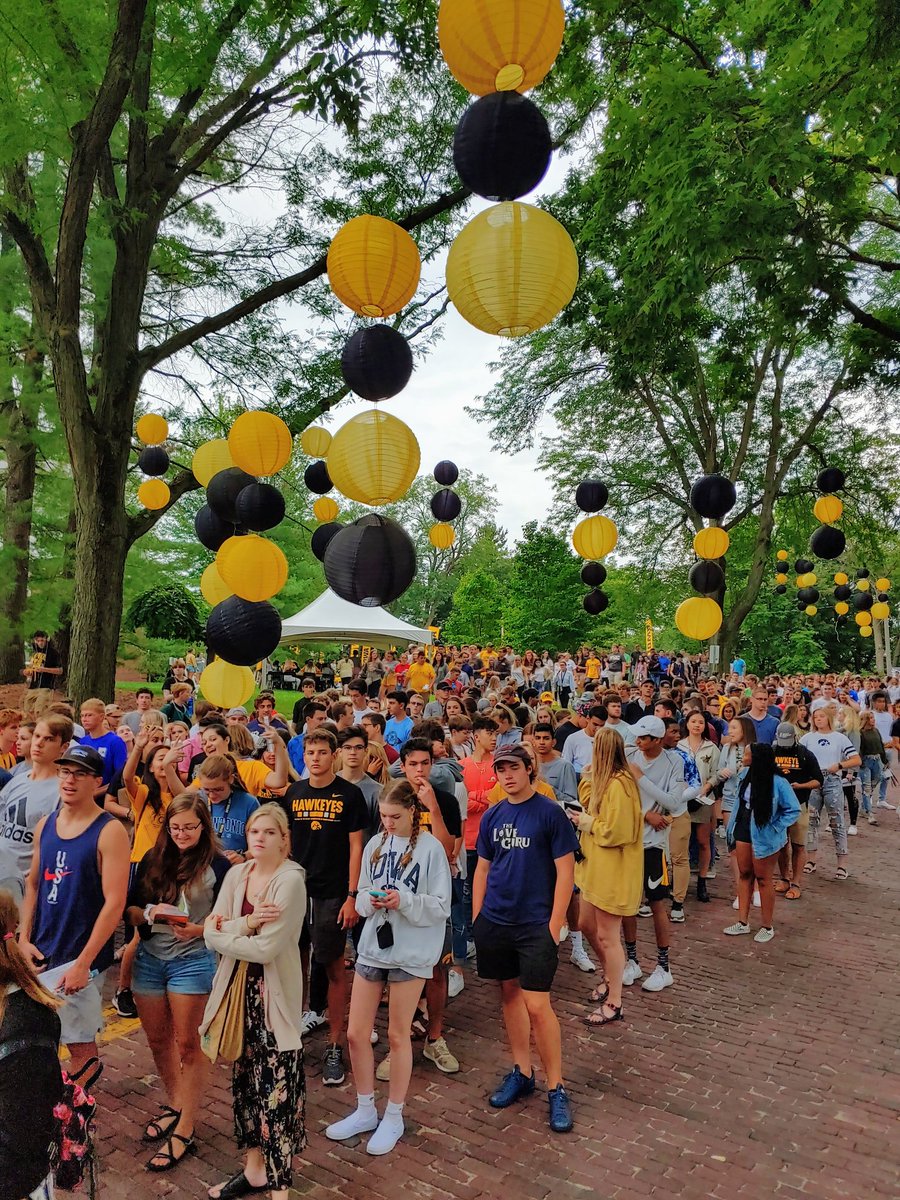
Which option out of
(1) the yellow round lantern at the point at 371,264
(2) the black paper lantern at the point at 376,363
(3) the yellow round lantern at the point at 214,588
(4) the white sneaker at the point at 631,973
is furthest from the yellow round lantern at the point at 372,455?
(4) the white sneaker at the point at 631,973

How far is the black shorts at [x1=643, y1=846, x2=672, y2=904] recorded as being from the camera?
5938mm

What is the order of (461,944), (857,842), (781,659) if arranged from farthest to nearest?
1. (781,659)
2. (857,842)
3. (461,944)

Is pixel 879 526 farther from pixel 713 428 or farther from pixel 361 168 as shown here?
pixel 361 168

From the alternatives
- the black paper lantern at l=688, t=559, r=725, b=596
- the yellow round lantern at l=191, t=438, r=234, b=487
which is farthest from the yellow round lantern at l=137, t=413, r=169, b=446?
the black paper lantern at l=688, t=559, r=725, b=596

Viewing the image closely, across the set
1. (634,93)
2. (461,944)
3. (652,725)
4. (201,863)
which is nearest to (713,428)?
(634,93)

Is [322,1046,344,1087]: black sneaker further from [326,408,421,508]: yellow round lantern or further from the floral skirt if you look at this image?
[326,408,421,508]: yellow round lantern

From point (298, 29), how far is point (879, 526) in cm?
1879

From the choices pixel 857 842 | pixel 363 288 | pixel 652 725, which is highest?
pixel 363 288

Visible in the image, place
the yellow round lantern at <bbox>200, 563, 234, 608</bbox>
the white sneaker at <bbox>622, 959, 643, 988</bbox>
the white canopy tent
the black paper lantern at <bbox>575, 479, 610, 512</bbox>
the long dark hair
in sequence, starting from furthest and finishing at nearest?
1. the white canopy tent
2. the black paper lantern at <bbox>575, 479, 610, 512</bbox>
3. the yellow round lantern at <bbox>200, 563, 234, 608</bbox>
4. the long dark hair
5. the white sneaker at <bbox>622, 959, 643, 988</bbox>

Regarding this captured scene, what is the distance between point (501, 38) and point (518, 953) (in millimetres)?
4709

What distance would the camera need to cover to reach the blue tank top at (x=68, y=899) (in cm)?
360

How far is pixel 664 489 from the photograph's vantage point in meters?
24.0

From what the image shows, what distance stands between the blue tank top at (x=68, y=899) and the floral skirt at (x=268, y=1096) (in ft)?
2.65

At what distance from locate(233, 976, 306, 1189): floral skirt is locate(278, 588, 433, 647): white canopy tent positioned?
649 inches
